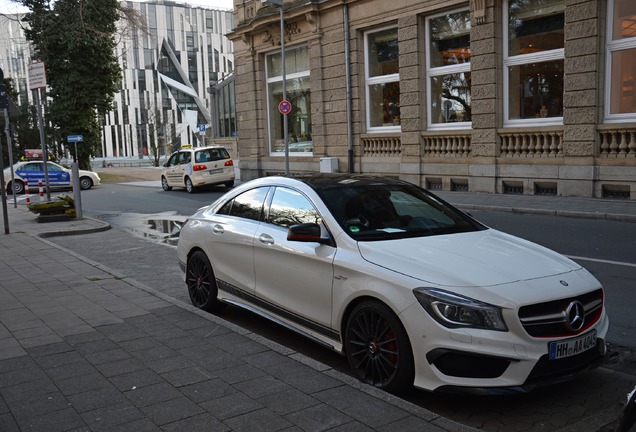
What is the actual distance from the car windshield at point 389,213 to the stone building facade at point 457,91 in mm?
11342

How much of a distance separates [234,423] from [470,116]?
1703 cm

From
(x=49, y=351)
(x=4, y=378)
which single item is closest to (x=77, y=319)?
(x=49, y=351)

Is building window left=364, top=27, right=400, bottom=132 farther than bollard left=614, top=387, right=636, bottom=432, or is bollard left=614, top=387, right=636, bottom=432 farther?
building window left=364, top=27, right=400, bottom=132

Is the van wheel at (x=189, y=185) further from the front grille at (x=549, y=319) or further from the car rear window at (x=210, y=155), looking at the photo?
the front grille at (x=549, y=319)

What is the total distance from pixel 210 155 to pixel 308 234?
20.8 meters

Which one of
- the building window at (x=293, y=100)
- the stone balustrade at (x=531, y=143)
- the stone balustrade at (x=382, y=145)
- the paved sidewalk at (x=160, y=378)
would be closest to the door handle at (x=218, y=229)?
the paved sidewalk at (x=160, y=378)

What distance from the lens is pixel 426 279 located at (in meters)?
4.14

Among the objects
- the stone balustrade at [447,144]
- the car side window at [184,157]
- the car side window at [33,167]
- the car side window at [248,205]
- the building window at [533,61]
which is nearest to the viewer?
the car side window at [248,205]

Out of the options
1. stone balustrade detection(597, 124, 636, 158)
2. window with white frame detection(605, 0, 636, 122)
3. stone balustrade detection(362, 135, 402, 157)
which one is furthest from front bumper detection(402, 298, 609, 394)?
stone balustrade detection(362, 135, 402, 157)

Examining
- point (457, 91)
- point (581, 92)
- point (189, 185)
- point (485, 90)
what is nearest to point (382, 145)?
point (457, 91)

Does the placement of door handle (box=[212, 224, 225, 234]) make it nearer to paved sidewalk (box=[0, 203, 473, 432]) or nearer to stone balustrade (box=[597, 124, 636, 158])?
paved sidewalk (box=[0, 203, 473, 432])

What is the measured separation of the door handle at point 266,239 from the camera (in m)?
5.61

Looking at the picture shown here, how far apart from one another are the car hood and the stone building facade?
38.9 ft

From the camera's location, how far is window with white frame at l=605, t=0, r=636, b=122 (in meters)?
15.3
